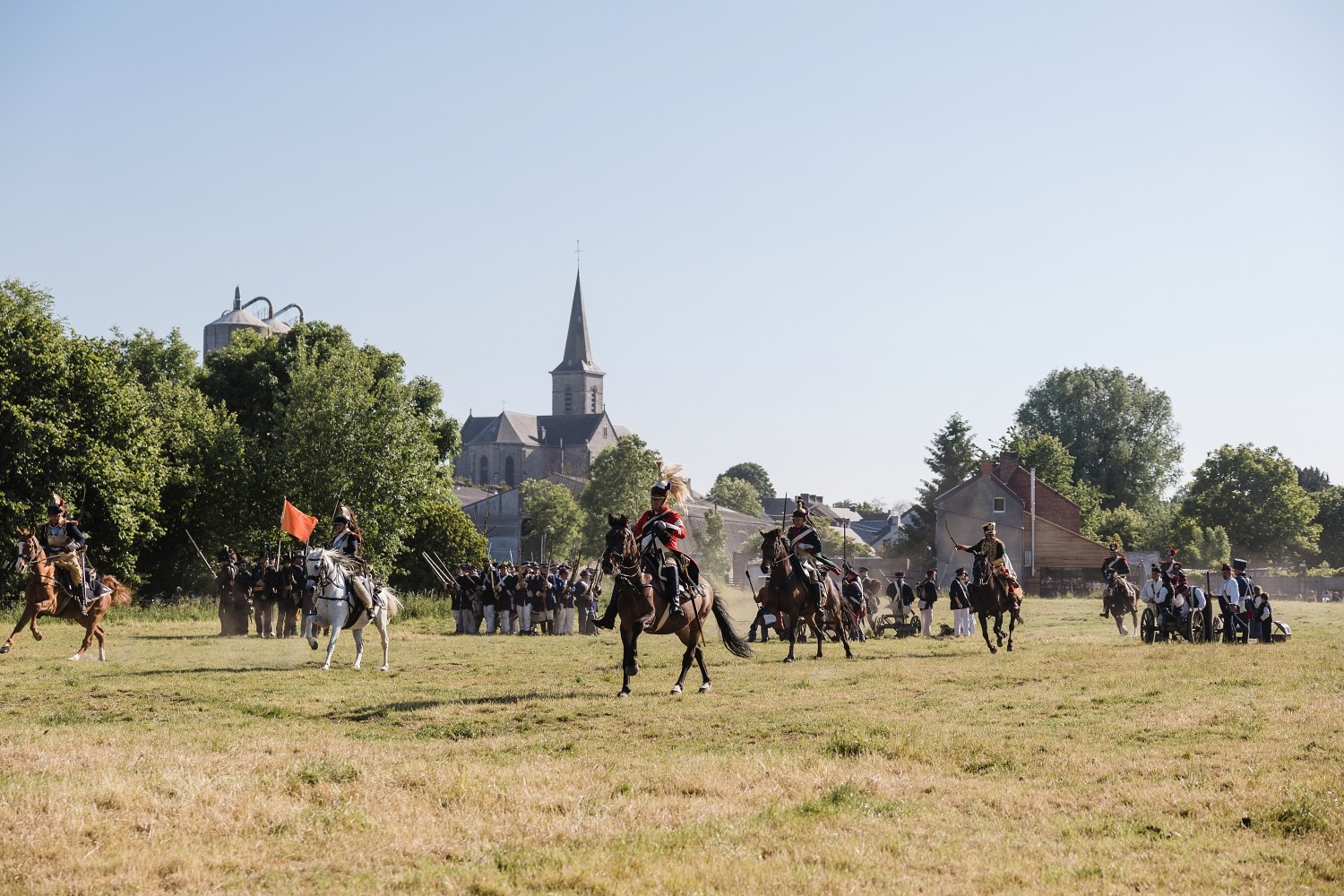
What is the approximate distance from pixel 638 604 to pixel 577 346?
176 meters

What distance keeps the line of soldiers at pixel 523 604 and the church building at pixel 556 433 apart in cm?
13313

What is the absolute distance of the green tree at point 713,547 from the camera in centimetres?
11675

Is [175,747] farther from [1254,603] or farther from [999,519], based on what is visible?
[999,519]

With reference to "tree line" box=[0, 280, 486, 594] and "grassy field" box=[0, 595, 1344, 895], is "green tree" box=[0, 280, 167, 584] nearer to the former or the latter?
"tree line" box=[0, 280, 486, 594]

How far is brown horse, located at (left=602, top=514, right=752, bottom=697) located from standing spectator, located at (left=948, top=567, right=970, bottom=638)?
1394 cm

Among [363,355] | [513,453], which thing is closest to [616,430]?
[513,453]

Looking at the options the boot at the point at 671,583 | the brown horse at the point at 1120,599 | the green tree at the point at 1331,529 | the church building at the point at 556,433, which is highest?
the church building at the point at 556,433

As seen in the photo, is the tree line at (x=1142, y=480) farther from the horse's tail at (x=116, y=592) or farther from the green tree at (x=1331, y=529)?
the horse's tail at (x=116, y=592)

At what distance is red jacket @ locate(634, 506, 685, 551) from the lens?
1670 cm

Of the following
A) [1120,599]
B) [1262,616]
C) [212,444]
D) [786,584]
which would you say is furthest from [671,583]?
[212,444]

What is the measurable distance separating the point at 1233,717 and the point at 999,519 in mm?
66407

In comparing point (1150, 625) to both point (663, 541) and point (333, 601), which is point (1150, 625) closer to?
point (663, 541)

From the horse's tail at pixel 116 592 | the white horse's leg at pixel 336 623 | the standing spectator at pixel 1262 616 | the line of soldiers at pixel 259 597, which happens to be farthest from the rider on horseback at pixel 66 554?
the standing spectator at pixel 1262 616

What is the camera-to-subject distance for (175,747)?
12281mm
